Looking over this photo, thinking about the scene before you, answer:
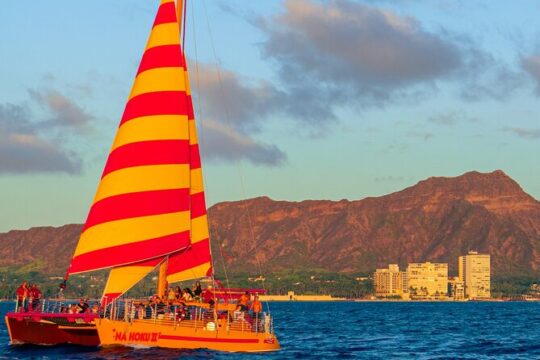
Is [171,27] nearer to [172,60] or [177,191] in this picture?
[172,60]

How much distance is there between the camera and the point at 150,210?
5094 cm

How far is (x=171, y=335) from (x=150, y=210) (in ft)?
22.9

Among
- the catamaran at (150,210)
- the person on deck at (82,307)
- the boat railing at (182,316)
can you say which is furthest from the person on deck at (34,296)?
the boat railing at (182,316)

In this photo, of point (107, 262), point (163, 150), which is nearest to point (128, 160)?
point (163, 150)

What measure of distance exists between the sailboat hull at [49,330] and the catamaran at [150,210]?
64mm

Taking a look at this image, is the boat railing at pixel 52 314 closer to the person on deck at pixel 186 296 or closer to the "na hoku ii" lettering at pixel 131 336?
the "na hoku ii" lettering at pixel 131 336

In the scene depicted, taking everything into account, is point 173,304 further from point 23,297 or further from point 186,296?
point 23,297

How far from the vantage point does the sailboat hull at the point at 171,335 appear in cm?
4691

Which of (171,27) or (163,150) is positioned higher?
(171,27)

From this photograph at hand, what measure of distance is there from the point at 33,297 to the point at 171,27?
1577 centimetres

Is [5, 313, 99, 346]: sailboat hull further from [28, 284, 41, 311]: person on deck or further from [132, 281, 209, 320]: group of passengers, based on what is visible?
[132, 281, 209, 320]: group of passengers

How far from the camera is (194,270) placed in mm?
55406

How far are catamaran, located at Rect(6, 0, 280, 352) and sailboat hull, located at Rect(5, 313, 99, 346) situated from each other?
0.21 feet

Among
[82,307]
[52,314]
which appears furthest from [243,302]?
[52,314]
